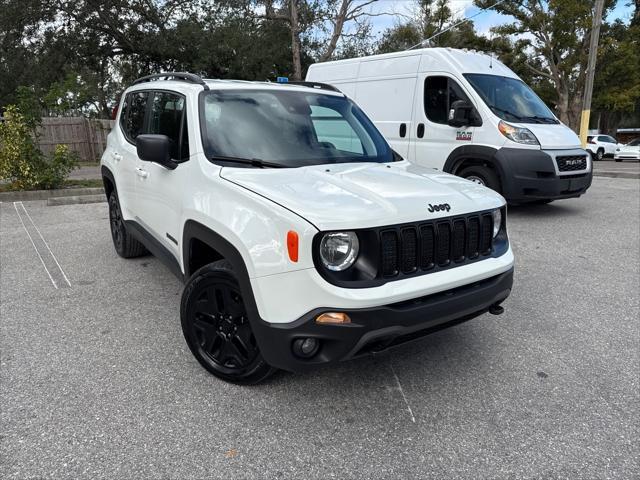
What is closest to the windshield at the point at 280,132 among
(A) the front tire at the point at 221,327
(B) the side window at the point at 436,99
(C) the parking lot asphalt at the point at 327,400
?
(A) the front tire at the point at 221,327

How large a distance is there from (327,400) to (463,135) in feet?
18.4

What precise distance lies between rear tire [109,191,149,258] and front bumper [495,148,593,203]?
5.02 meters

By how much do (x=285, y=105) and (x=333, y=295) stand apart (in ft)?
6.21

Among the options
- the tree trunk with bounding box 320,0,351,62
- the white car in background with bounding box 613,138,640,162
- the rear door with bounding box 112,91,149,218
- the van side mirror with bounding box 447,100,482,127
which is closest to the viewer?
the rear door with bounding box 112,91,149,218

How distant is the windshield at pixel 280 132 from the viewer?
313 cm

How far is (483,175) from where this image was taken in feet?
23.9

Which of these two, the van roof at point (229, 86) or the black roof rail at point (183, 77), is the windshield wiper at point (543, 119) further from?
the black roof rail at point (183, 77)

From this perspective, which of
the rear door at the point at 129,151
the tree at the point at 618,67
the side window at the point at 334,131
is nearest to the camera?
the side window at the point at 334,131

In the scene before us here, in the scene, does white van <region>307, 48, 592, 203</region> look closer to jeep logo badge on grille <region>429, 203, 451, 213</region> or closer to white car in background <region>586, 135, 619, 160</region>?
jeep logo badge on grille <region>429, 203, 451, 213</region>

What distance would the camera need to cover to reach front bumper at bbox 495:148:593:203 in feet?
22.2

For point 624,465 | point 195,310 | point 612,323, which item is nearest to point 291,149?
point 195,310

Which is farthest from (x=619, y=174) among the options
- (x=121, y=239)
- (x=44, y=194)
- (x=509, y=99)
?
(x=44, y=194)

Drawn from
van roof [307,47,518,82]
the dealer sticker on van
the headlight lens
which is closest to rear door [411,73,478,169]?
the dealer sticker on van

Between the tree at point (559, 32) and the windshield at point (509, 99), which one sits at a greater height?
the tree at point (559, 32)
